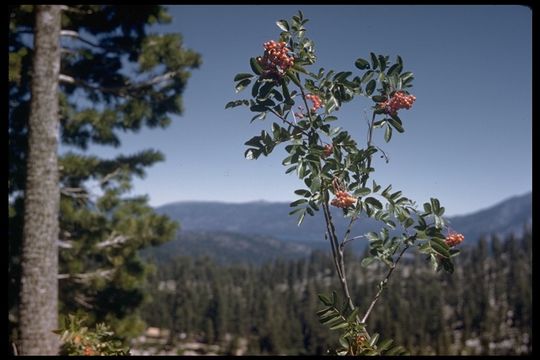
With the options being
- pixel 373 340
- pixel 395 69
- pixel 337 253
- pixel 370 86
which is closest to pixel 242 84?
pixel 370 86

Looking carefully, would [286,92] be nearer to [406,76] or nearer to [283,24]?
[283,24]

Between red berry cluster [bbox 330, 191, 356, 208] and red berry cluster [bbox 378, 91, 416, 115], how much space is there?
0.45 meters

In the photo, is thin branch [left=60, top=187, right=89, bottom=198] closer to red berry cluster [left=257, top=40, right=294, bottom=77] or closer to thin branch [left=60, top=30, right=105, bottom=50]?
thin branch [left=60, top=30, right=105, bottom=50]

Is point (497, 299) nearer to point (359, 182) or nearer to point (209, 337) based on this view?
point (209, 337)

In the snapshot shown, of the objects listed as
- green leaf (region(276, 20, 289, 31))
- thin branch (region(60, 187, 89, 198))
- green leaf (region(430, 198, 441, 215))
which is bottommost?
green leaf (region(430, 198, 441, 215))

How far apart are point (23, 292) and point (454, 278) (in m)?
85.3

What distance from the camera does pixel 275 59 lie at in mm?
1743

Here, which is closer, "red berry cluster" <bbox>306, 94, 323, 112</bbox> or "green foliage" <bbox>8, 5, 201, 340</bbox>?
"red berry cluster" <bbox>306, 94, 323, 112</bbox>

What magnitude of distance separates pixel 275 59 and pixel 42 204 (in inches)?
175

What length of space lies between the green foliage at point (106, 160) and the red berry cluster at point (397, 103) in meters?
6.03

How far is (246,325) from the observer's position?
7569 centimetres

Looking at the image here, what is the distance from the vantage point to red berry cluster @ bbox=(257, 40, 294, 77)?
1726mm

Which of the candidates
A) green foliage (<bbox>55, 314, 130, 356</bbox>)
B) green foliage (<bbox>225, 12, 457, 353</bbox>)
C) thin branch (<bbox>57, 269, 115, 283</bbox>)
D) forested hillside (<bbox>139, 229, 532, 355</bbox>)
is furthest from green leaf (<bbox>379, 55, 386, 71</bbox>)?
forested hillside (<bbox>139, 229, 532, 355</bbox>)

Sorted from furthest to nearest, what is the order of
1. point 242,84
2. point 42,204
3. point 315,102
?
point 42,204 → point 315,102 → point 242,84
